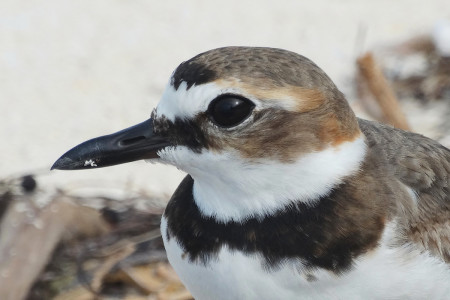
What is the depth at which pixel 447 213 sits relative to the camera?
326 cm

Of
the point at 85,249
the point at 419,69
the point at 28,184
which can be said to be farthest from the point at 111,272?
the point at 419,69

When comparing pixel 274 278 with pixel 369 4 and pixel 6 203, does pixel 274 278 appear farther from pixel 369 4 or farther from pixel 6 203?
pixel 369 4

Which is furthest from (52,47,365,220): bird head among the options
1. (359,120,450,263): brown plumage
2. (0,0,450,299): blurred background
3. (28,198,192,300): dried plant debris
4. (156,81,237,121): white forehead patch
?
(0,0,450,299): blurred background

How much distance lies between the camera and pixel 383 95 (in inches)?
207

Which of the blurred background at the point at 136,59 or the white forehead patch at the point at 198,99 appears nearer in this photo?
the white forehead patch at the point at 198,99

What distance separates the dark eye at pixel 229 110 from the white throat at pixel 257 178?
10 centimetres

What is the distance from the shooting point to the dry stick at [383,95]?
5180mm

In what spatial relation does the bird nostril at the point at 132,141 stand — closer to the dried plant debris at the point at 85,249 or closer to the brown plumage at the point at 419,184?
the brown plumage at the point at 419,184

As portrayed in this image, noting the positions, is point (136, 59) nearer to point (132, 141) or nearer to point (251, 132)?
point (132, 141)

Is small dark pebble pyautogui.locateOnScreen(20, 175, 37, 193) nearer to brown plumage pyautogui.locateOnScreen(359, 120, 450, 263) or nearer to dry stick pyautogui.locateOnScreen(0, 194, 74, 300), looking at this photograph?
dry stick pyautogui.locateOnScreen(0, 194, 74, 300)

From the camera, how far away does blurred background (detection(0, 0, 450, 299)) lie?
5.12 m

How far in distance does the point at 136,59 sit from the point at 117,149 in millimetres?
3264

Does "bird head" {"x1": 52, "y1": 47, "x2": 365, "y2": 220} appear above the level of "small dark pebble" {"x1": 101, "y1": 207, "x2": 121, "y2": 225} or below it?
above

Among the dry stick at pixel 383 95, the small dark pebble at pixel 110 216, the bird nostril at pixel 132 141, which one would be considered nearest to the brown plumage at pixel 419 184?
the bird nostril at pixel 132 141
